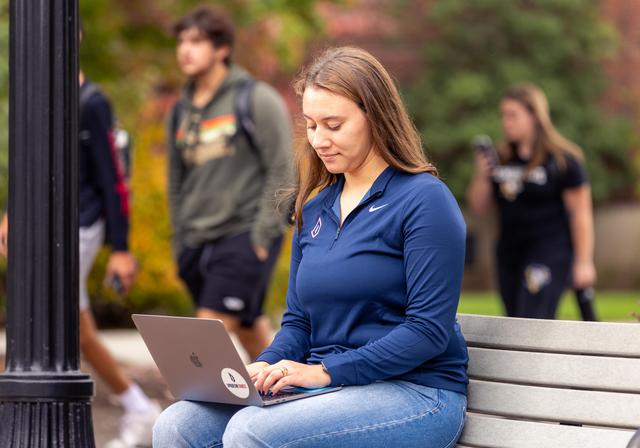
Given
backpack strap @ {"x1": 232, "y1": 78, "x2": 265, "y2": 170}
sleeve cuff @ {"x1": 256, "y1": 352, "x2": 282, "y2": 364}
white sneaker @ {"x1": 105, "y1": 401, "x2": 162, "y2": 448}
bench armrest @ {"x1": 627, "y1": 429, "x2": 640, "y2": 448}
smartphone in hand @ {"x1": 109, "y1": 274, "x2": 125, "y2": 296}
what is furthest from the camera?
backpack strap @ {"x1": 232, "y1": 78, "x2": 265, "y2": 170}

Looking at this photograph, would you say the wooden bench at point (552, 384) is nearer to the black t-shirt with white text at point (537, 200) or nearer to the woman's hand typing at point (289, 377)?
the woman's hand typing at point (289, 377)

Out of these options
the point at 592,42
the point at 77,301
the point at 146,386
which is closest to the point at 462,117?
the point at 592,42

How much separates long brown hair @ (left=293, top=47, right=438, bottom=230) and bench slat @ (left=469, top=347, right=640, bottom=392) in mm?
566

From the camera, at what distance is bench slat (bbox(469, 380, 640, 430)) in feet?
11.8

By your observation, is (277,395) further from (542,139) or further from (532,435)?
(542,139)

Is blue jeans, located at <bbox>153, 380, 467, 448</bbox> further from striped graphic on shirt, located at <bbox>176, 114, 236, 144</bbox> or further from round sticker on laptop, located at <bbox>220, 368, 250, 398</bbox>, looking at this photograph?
striped graphic on shirt, located at <bbox>176, 114, 236, 144</bbox>

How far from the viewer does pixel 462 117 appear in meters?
36.3

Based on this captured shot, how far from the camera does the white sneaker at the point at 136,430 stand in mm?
6742

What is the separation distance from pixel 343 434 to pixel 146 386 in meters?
5.86

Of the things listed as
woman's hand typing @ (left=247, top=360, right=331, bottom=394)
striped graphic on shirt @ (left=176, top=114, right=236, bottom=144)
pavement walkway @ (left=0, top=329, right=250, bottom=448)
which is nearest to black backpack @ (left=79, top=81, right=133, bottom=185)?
striped graphic on shirt @ (left=176, top=114, right=236, bottom=144)

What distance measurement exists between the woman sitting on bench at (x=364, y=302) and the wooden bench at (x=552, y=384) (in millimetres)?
106

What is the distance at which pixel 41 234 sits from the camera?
13.5ft

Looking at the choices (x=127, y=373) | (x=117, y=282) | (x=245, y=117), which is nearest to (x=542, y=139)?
(x=245, y=117)

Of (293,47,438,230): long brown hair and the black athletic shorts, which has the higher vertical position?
(293,47,438,230): long brown hair
